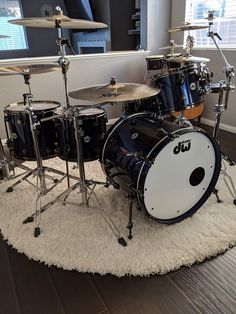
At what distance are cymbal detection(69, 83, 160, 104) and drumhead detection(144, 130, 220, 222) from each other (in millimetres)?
328

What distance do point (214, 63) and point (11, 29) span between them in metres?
4.22

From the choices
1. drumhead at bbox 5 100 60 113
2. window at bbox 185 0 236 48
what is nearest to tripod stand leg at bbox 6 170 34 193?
drumhead at bbox 5 100 60 113

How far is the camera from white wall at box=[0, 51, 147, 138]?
2732 millimetres

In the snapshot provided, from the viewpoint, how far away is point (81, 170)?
169 centimetres

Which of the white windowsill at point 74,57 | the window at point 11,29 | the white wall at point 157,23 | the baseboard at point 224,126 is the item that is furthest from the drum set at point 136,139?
the window at point 11,29

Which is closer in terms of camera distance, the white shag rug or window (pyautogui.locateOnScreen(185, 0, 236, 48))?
the white shag rug

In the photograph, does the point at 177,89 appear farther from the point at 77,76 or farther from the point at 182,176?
the point at 77,76

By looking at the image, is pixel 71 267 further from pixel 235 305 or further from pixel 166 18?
pixel 166 18

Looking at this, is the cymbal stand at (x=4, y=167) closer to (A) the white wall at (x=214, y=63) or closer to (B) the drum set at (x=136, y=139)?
(B) the drum set at (x=136, y=139)

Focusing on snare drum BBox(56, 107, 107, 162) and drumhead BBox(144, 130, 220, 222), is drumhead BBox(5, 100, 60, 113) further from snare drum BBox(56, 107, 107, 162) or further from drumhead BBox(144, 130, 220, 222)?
drumhead BBox(144, 130, 220, 222)

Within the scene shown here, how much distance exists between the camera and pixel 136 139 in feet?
4.81

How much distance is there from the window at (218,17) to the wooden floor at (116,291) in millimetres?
2414

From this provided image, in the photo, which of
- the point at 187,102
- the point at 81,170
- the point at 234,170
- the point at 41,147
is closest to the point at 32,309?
the point at 81,170

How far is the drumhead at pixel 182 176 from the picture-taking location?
4.56 feet
